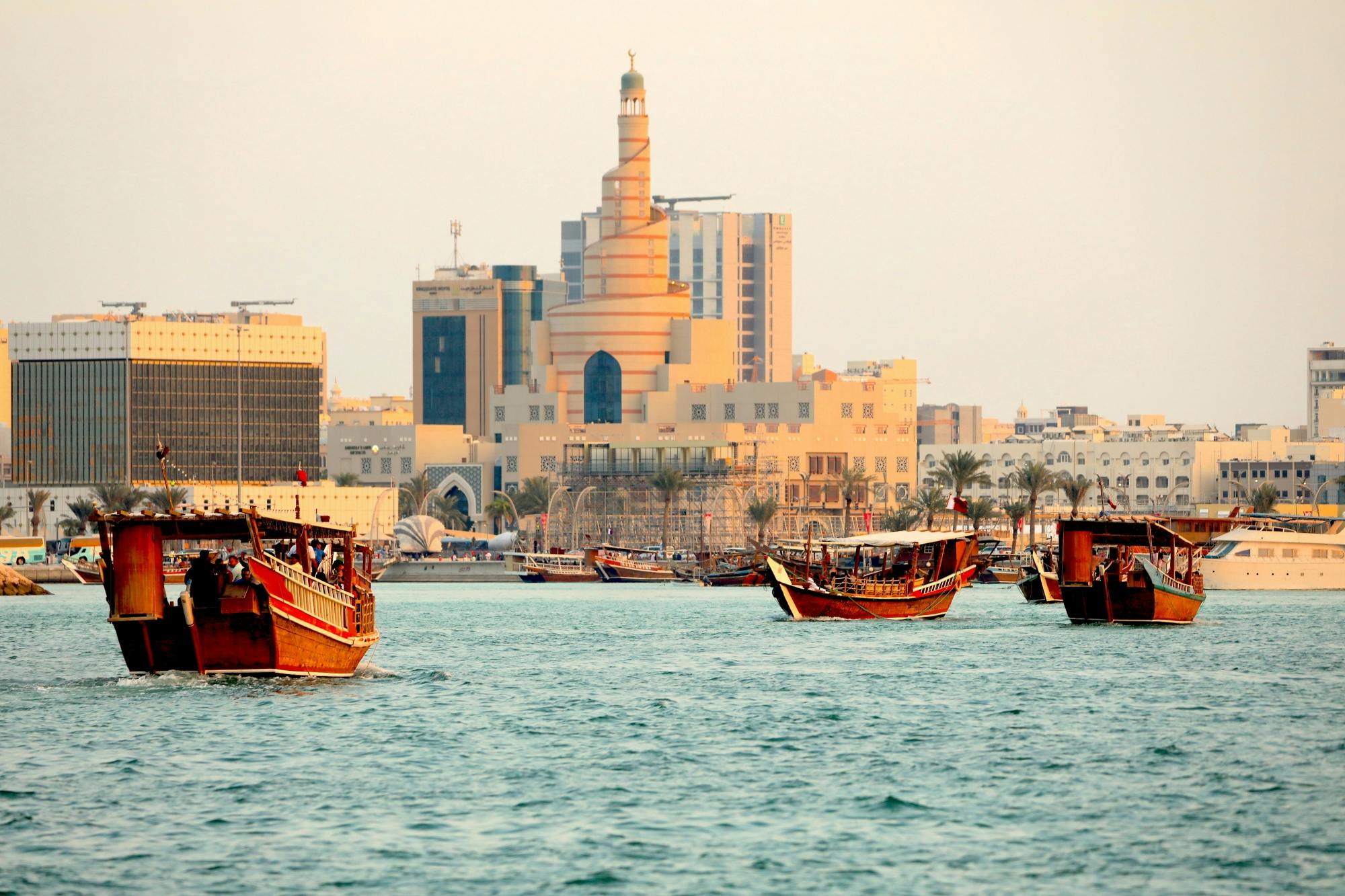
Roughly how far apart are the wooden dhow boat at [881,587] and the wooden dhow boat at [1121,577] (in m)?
9.89

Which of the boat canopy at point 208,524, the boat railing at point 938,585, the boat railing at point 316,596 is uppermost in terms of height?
the boat canopy at point 208,524

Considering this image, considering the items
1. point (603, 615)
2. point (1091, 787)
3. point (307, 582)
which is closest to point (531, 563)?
point (603, 615)

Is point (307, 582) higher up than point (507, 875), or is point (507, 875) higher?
point (307, 582)

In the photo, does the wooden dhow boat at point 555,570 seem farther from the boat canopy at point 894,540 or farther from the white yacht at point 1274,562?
the boat canopy at point 894,540

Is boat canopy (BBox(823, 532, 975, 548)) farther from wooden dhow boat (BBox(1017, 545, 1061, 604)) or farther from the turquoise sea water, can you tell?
wooden dhow boat (BBox(1017, 545, 1061, 604))

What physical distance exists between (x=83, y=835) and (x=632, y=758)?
495 inches

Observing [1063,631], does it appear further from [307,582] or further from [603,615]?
[307,582]

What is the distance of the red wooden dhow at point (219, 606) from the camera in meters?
51.8

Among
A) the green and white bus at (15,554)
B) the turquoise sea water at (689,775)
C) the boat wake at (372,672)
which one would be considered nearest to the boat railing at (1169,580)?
the turquoise sea water at (689,775)

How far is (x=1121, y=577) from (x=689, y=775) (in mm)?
48560

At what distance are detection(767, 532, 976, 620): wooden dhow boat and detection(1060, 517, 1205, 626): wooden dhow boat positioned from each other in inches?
389

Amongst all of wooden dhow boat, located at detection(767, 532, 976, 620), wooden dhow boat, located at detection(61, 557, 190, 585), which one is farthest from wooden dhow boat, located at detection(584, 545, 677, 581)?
wooden dhow boat, located at detection(767, 532, 976, 620)

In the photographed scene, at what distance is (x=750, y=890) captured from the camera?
105ft

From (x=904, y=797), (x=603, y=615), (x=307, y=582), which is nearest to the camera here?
(x=904, y=797)
